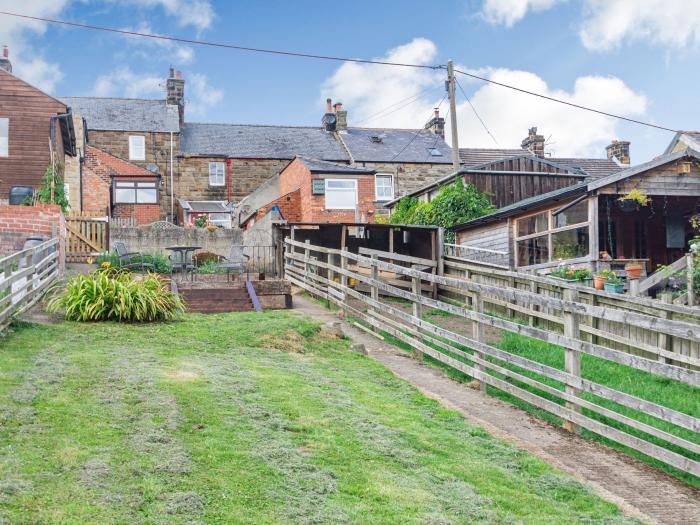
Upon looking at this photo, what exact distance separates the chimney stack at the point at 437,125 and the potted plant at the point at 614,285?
110 ft

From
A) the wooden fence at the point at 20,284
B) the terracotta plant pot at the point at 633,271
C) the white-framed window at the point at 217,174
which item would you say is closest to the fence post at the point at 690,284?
the terracotta plant pot at the point at 633,271

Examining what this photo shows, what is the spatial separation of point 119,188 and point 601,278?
31.8m

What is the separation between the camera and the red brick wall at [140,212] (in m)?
41.6

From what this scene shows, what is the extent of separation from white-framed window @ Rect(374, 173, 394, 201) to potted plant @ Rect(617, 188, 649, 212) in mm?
24129

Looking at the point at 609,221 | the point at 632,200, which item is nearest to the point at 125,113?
the point at 609,221

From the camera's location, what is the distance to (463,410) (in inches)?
313

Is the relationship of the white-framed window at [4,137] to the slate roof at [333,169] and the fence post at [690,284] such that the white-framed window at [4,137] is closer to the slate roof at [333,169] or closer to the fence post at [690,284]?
the slate roof at [333,169]

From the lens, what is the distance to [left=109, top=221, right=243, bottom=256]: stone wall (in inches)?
1026

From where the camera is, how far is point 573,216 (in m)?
21.7

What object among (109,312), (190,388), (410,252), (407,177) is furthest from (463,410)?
(407,177)

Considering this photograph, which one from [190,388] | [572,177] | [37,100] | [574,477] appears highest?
[37,100]

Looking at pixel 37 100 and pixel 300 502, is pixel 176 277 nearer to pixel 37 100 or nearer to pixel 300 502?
pixel 37 100

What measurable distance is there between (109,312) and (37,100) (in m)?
16.7

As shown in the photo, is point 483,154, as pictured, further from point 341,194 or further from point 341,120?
point 341,194
